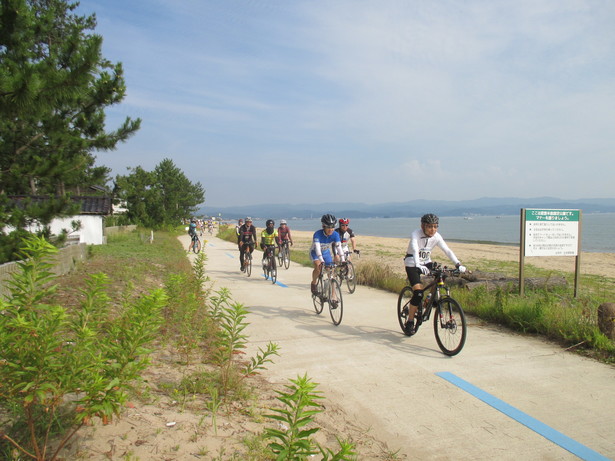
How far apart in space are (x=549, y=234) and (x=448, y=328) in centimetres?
460

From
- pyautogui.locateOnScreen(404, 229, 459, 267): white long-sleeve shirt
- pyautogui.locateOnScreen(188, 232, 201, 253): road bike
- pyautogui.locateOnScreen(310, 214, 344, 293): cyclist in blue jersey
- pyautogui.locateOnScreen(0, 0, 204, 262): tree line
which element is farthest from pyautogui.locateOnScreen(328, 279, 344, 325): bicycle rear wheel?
pyautogui.locateOnScreen(188, 232, 201, 253): road bike

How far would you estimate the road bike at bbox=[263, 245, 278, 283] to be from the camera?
12531 mm

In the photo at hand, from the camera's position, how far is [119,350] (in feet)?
9.25

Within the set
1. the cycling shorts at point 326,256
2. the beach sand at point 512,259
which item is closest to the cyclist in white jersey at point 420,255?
the cycling shorts at point 326,256

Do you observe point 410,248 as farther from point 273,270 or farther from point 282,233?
point 282,233

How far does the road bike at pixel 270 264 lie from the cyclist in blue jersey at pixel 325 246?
4.35m

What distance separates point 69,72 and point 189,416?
203 inches

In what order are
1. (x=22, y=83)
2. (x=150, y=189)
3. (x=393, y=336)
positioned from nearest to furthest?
1. (x=22, y=83)
2. (x=393, y=336)
3. (x=150, y=189)

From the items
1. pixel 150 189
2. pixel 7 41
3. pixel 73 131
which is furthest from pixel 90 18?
pixel 150 189

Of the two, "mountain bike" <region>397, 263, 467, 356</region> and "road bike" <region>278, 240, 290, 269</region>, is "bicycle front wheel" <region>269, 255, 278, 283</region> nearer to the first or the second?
"road bike" <region>278, 240, 290, 269</region>

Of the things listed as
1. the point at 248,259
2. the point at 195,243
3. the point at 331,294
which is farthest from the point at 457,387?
the point at 195,243

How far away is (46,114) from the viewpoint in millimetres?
6695

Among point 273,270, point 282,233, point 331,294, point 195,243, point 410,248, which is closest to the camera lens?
point 410,248

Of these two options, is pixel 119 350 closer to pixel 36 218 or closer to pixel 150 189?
pixel 36 218
